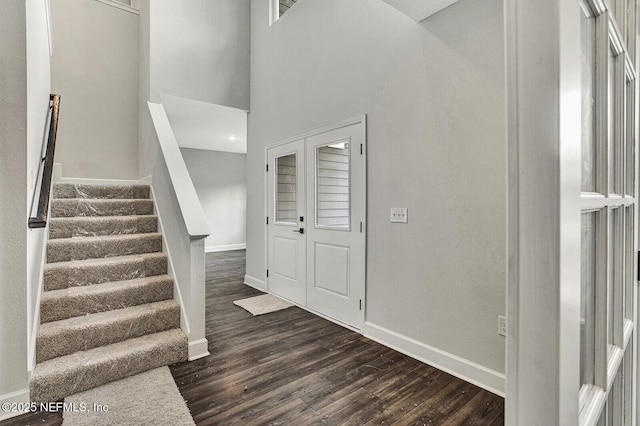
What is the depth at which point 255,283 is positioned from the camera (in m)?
4.64

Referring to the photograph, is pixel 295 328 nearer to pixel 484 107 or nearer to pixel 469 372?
pixel 469 372

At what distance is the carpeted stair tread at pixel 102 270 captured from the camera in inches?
103

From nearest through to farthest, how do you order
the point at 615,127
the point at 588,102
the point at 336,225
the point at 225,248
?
1. the point at 588,102
2. the point at 615,127
3. the point at 336,225
4. the point at 225,248

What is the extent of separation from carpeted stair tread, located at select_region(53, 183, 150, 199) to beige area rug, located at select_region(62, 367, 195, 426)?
7.83ft

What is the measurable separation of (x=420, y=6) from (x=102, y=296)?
337cm

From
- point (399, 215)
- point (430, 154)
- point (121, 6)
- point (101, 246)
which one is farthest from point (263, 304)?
point (121, 6)

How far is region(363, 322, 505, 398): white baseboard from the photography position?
213 cm

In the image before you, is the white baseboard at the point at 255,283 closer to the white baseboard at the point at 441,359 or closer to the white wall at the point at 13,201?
the white baseboard at the point at 441,359

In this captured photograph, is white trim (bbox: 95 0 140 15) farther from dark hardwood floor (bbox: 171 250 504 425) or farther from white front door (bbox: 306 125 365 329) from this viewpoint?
dark hardwood floor (bbox: 171 250 504 425)

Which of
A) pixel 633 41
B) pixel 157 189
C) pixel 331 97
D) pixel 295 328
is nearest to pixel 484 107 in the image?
pixel 633 41

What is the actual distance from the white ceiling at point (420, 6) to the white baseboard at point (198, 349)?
9.71 ft

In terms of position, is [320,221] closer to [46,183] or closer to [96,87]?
[46,183]

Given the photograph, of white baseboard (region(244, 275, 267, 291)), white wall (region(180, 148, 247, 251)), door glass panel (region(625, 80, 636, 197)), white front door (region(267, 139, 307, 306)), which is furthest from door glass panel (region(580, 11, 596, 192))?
white wall (region(180, 148, 247, 251))

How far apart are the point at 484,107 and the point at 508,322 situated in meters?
2.07
